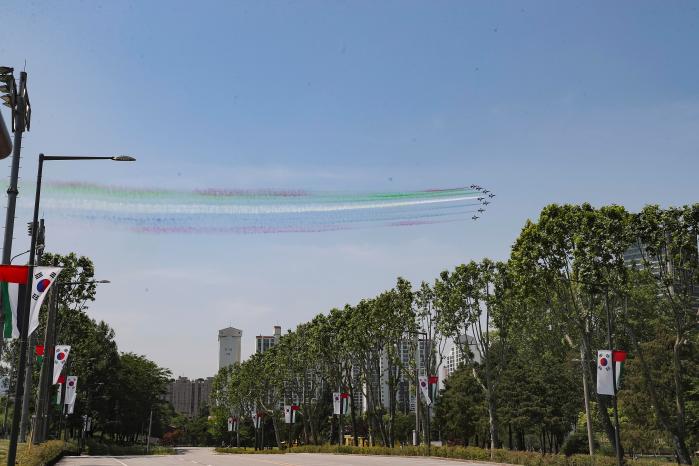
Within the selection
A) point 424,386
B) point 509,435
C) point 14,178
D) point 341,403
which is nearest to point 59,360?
point 14,178

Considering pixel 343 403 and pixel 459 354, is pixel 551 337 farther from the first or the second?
pixel 459 354

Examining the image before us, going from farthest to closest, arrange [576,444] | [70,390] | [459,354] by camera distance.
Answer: [459,354] < [576,444] < [70,390]

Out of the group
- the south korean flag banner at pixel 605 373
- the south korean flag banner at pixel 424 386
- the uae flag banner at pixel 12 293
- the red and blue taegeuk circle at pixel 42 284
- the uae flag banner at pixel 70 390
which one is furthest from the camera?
the south korean flag banner at pixel 424 386

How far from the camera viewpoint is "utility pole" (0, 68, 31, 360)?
1850 centimetres

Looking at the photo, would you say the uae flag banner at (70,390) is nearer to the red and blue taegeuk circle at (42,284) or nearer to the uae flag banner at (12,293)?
the red and blue taegeuk circle at (42,284)

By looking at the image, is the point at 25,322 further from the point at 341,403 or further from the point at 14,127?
the point at 341,403

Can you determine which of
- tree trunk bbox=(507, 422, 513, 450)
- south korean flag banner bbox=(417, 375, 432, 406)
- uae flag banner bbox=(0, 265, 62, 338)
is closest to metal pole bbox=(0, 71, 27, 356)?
uae flag banner bbox=(0, 265, 62, 338)

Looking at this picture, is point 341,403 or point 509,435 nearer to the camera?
point 341,403

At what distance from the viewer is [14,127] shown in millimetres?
19281

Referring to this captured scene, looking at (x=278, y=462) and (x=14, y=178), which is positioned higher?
(x=14, y=178)

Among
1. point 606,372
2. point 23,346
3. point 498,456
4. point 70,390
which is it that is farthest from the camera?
point 70,390

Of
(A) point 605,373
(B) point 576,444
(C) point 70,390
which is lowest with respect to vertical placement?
(B) point 576,444

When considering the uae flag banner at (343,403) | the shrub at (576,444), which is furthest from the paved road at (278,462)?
the shrub at (576,444)

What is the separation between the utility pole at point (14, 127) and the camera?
60.7 ft
